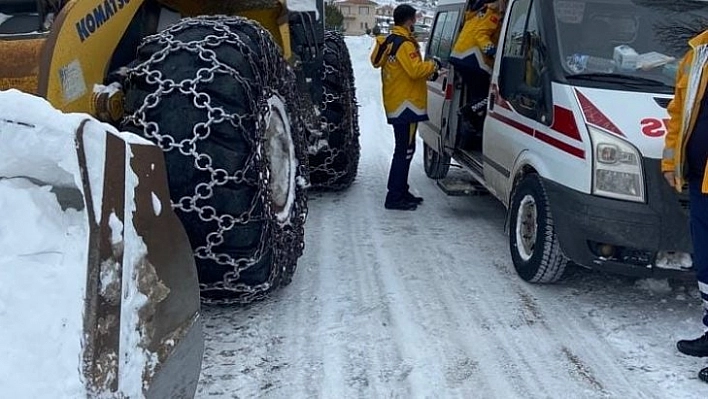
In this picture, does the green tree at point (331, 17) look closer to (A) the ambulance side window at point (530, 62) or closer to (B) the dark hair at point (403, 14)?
(B) the dark hair at point (403, 14)

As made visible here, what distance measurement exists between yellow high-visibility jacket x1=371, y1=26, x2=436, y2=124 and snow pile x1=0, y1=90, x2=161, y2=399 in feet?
13.5

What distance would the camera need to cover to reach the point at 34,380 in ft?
6.87

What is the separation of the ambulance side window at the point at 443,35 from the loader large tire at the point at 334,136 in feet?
3.37

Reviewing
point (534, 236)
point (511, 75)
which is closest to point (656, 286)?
point (534, 236)

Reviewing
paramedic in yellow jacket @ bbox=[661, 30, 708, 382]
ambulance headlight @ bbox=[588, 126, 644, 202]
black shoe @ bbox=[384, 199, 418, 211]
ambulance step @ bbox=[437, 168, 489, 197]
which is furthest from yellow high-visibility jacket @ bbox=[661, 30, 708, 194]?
black shoe @ bbox=[384, 199, 418, 211]

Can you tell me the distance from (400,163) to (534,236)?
2215 mm

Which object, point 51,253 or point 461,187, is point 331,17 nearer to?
point 461,187

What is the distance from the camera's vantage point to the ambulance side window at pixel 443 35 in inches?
285

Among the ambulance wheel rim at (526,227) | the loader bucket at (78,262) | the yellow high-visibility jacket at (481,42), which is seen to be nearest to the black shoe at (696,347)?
the ambulance wheel rim at (526,227)

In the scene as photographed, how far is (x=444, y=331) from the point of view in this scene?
13.1ft

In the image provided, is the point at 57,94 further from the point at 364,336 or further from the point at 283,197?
the point at 364,336

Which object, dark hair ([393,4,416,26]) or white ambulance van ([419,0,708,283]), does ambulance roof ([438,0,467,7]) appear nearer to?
dark hair ([393,4,416,26])

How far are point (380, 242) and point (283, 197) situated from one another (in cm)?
154

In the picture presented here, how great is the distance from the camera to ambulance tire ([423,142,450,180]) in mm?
7442
